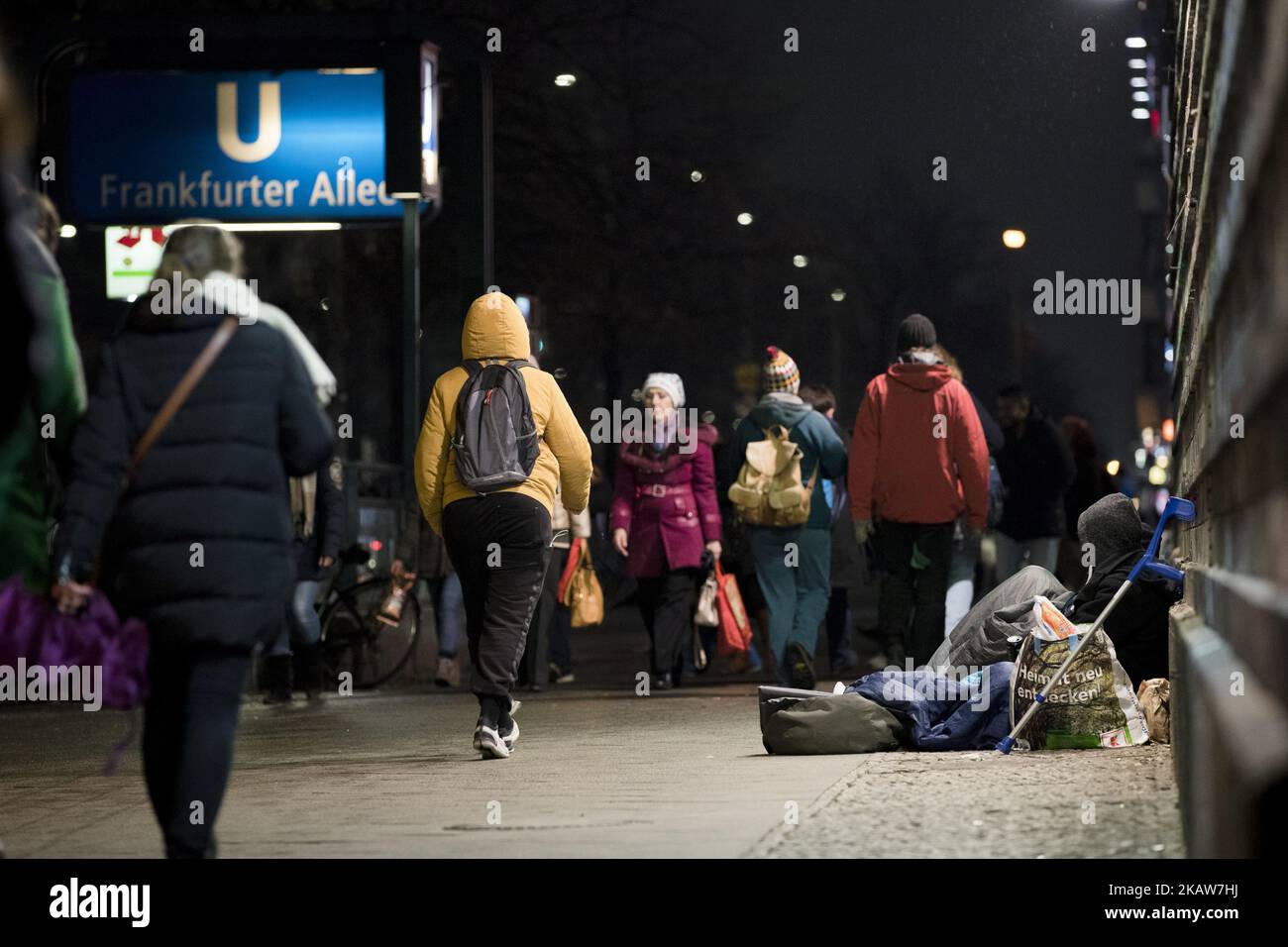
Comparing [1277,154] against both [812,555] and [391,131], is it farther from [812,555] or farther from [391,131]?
[391,131]

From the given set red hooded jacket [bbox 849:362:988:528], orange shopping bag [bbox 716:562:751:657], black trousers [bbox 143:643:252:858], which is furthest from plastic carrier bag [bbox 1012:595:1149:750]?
orange shopping bag [bbox 716:562:751:657]

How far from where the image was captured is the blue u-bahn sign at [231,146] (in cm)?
1477

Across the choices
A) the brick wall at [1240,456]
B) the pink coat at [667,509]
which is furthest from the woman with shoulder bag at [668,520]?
the brick wall at [1240,456]

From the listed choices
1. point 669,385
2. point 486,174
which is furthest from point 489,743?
point 486,174

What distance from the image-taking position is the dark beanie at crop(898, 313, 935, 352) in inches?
468

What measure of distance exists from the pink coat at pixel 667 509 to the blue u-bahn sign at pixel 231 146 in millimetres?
2480

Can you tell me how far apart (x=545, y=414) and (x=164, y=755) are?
3.94m

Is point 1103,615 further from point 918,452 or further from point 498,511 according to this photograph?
point 918,452

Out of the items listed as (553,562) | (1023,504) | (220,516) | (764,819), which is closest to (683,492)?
(553,562)

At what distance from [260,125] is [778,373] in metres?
4.27

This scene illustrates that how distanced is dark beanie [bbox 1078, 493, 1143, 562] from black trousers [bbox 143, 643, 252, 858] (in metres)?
4.55

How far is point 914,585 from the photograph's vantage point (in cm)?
1166
